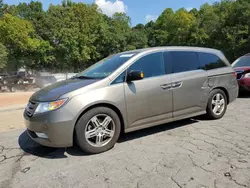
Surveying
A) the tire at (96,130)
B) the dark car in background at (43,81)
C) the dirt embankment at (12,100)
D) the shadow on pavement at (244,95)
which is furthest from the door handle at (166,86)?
the dark car in background at (43,81)

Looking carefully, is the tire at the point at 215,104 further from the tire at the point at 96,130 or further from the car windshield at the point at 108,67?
the tire at the point at 96,130

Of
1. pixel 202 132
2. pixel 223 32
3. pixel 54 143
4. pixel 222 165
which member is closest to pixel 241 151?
pixel 222 165

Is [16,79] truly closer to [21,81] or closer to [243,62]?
[21,81]

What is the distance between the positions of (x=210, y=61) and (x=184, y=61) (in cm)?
83

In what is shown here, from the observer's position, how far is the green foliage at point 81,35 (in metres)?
26.0

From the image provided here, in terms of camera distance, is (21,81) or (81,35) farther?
(81,35)

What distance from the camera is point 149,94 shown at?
399 cm

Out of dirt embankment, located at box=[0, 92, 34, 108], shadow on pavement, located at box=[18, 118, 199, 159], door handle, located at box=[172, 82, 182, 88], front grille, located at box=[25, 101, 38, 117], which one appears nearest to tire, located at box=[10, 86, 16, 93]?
dirt embankment, located at box=[0, 92, 34, 108]

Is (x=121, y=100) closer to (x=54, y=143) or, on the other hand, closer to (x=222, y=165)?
(x=54, y=143)

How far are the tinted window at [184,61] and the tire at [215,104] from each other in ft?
2.42

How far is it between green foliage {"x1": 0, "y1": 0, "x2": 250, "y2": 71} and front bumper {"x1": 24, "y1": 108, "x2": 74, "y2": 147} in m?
17.4

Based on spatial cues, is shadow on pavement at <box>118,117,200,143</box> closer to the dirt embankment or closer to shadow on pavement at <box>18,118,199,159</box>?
shadow on pavement at <box>18,118,199,159</box>

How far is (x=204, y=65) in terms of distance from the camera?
16.1 feet

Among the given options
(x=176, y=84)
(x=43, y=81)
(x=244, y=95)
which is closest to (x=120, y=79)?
(x=176, y=84)
